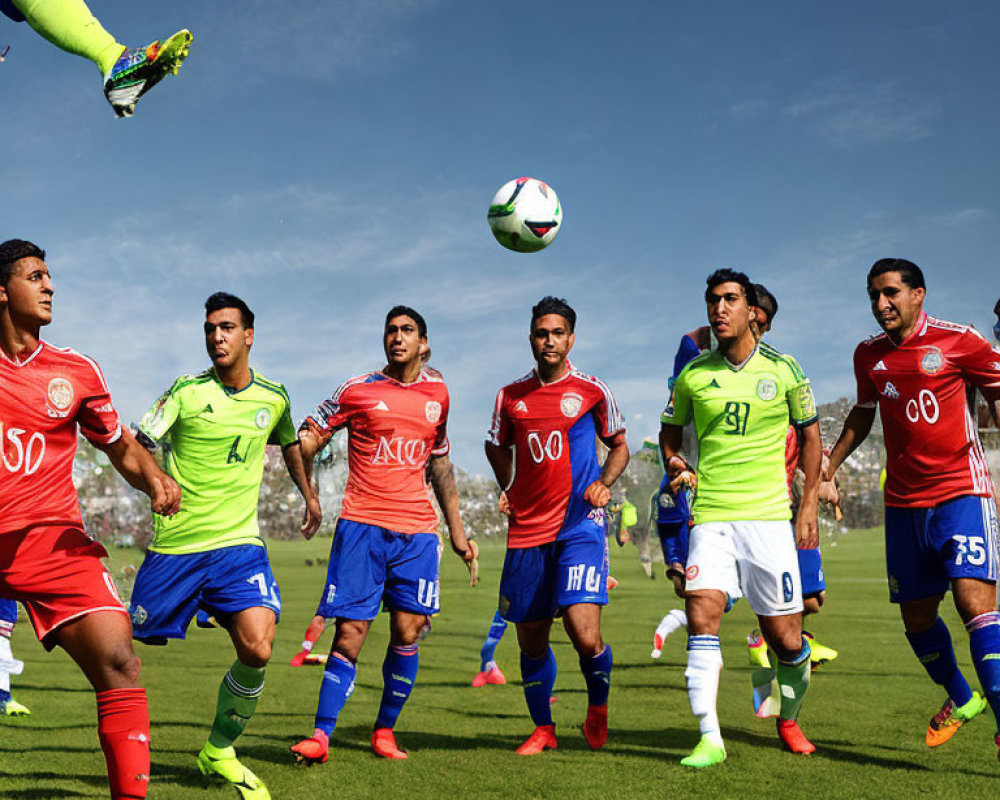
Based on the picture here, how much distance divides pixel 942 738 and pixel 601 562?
7.98 feet

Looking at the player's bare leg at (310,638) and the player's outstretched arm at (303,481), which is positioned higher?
the player's outstretched arm at (303,481)

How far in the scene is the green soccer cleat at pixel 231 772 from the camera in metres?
5.41

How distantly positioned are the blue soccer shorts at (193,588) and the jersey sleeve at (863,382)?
13.1 ft

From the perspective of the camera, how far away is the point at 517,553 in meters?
6.98

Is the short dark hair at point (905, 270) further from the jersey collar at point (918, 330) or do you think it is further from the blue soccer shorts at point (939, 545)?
the blue soccer shorts at point (939, 545)

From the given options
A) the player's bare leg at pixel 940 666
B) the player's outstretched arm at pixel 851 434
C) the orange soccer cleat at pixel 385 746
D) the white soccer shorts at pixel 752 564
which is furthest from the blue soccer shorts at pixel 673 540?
the orange soccer cleat at pixel 385 746

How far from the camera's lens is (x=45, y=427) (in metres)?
4.61

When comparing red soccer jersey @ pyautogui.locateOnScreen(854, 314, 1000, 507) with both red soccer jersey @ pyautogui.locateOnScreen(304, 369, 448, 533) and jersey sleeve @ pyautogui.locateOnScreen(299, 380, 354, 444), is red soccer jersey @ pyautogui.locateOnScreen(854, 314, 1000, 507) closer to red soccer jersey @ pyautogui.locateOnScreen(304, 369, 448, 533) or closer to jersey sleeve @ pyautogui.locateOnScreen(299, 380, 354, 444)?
red soccer jersey @ pyautogui.locateOnScreen(304, 369, 448, 533)

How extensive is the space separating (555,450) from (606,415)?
0.43 metres

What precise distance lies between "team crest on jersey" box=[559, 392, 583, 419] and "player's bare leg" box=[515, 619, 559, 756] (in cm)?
142

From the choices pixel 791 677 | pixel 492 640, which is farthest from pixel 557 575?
pixel 492 640

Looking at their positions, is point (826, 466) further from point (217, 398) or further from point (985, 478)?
point (217, 398)

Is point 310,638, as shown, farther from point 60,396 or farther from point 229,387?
point 60,396

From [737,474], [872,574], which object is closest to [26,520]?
[737,474]
